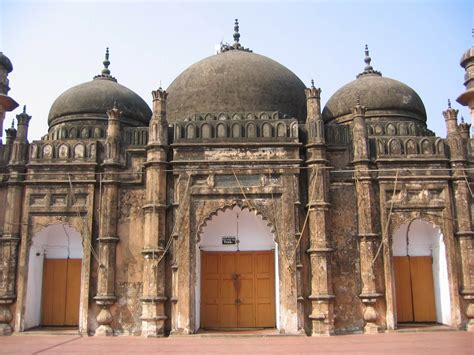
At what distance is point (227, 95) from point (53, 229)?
19.9 ft

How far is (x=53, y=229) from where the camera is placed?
13227 millimetres

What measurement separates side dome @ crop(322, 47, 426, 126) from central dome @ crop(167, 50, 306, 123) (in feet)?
3.62

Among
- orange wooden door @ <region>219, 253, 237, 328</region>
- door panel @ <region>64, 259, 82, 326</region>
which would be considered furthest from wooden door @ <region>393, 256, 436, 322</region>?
door panel @ <region>64, 259, 82, 326</region>

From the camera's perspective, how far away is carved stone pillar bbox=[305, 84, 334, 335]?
11445 millimetres

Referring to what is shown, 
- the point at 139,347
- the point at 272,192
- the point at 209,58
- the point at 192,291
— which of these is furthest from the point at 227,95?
the point at 139,347

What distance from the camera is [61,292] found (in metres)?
13.0

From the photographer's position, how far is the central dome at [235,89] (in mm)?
14258

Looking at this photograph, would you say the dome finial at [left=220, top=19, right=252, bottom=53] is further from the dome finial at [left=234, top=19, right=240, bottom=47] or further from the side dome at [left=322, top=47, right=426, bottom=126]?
the side dome at [left=322, top=47, right=426, bottom=126]

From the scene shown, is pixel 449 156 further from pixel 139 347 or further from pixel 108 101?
pixel 108 101

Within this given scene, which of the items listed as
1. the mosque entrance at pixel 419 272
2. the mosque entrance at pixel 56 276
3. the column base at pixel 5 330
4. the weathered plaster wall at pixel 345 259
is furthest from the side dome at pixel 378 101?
the column base at pixel 5 330

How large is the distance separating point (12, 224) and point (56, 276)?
6.12 feet

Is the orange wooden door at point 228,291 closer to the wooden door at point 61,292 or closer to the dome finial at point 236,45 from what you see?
the wooden door at point 61,292

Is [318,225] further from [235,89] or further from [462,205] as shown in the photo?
[235,89]

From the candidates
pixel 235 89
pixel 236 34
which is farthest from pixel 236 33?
pixel 235 89
